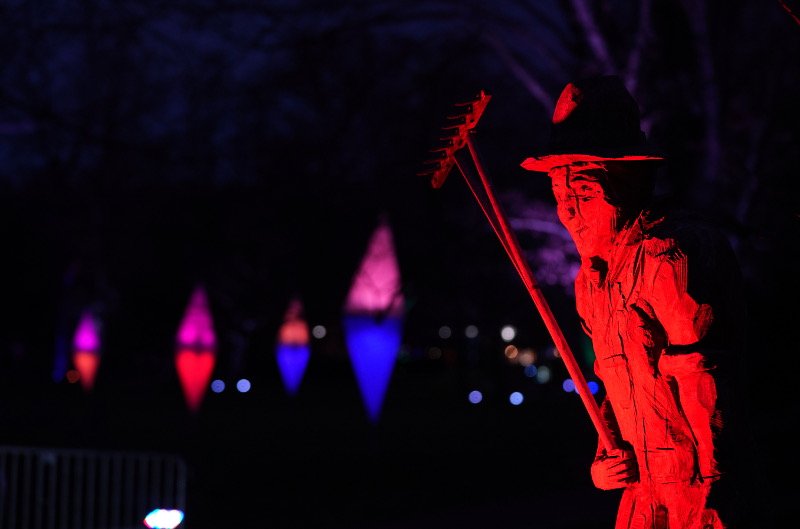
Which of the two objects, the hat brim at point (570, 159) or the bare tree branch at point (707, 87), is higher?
the bare tree branch at point (707, 87)

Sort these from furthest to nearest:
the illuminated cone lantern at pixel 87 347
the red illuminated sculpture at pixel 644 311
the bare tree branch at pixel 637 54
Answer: the illuminated cone lantern at pixel 87 347
the bare tree branch at pixel 637 54
the red illuminated sculpture at pixel 644 311

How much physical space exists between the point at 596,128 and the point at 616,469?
1100 mm

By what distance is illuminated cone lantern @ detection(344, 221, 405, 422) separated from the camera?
60.4 feet

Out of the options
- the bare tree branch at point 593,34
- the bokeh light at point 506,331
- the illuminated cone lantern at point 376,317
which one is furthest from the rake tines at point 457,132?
the bokeh light at point 506,331

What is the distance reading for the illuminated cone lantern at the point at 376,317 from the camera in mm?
18422

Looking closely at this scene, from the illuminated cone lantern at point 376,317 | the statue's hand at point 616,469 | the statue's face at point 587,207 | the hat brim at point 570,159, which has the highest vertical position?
the illuminated cone lantern at point 376,317

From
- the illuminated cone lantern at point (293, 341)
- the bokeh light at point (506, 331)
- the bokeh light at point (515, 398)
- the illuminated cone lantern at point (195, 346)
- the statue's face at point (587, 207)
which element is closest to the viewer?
the statue's face at point (587, 207)

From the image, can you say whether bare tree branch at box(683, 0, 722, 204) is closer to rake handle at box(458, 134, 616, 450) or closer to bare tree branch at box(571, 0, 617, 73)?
bare tree branch at box(571, 0, 617, 73)

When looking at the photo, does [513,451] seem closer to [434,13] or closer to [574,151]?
[434,13]

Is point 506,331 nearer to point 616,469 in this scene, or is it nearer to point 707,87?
point 707,87

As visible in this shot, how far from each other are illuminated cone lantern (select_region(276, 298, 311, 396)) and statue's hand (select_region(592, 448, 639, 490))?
1064 inches

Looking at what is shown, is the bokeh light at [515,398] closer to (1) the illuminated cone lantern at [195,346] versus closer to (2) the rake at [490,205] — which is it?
(1) the illuminated cone lantern at [195,346]

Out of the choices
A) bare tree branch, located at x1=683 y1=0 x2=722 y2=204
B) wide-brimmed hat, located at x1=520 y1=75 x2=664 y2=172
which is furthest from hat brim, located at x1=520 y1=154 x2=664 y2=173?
bare tree branch, located at x1=683 y1=0 x2=722 y2=204

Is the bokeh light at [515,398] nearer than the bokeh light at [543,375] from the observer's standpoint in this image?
Yes
